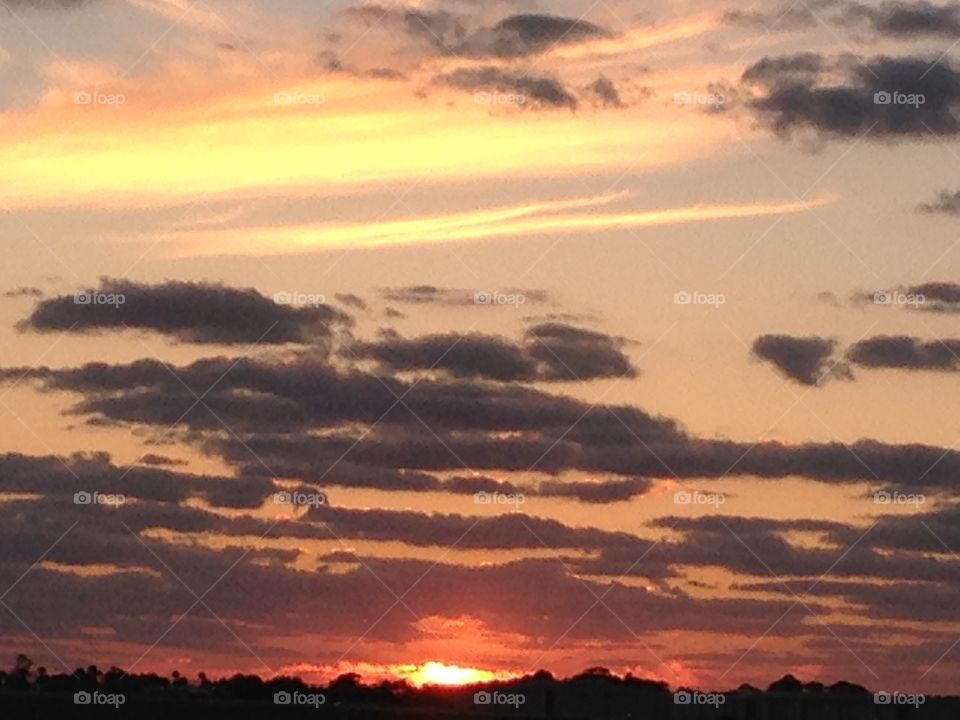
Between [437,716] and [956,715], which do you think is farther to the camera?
[956,715]

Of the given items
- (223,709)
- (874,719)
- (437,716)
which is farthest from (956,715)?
(223,709)

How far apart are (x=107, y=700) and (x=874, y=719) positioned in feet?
137

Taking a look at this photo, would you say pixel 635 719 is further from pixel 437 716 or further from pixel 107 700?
pixel 107 700

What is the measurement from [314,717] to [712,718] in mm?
22176

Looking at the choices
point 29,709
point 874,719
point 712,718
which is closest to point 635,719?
point 712,718

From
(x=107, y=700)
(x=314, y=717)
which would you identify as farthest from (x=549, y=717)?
(x=107, y=700)

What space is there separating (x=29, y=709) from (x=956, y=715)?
5288cm

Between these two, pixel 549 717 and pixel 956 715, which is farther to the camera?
pixel 956 715

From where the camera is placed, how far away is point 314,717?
404ft

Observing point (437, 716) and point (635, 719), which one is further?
point (635, 719)

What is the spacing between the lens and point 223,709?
123 m

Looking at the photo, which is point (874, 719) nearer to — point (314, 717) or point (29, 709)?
point (314, 717)

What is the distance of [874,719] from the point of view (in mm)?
120000

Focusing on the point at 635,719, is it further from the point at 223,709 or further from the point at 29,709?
the point at 29,709
